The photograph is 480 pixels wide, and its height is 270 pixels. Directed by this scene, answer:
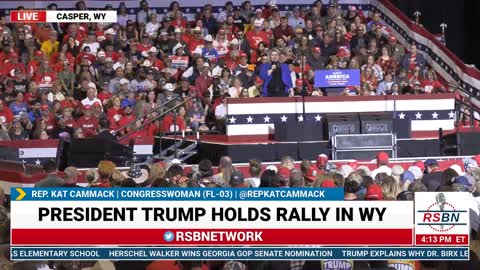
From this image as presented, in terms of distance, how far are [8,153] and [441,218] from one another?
10778mm

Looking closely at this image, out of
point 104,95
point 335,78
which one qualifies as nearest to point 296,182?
point 335,78

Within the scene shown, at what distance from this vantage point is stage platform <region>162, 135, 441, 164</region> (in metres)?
23.3

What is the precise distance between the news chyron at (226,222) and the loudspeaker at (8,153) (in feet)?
28.4

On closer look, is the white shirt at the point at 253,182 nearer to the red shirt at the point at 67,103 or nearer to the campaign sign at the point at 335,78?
the campaign sign at the point at 335,78

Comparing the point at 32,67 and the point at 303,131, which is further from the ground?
the point at 32,67

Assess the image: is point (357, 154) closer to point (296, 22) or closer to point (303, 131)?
point (303, 131)

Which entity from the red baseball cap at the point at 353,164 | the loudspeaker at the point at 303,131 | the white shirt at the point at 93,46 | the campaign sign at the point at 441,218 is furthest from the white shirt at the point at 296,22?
the campaign sign at the point at 441,218

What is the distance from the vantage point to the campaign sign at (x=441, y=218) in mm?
14672

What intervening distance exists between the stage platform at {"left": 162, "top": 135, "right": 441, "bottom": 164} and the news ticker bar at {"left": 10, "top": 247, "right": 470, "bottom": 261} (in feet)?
27.9

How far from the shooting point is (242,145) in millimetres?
23422

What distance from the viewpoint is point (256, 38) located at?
96.5 ft

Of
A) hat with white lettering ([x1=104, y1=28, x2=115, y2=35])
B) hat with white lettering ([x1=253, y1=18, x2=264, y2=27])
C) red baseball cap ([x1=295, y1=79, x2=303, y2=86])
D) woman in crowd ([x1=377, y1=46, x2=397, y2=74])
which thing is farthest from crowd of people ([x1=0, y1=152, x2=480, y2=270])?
hat with white lettering ([x1=253, y1=18, x2=264, y2=27])

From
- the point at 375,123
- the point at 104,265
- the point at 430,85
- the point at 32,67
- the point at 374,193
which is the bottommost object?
the point at 104,265

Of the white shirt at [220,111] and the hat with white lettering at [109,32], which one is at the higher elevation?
the hat with white lettering at [109,32]
